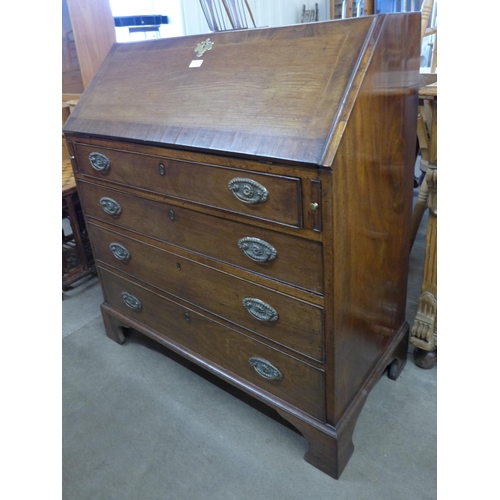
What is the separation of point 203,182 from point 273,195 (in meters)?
0.22

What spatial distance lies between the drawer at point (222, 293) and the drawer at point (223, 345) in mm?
56

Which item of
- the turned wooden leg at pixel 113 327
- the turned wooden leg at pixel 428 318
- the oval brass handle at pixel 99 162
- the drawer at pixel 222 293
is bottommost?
the turned wooden leg at pixel 113 327

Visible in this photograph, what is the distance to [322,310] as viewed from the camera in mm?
1020

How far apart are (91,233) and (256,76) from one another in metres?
0.88

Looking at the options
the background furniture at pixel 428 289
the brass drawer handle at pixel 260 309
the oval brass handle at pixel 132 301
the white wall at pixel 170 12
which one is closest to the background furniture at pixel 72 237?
the white wall at pixel 170 12

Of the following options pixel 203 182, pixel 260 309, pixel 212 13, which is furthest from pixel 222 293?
pixel 212 13

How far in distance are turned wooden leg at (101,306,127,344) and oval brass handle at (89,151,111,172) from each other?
2.11ft

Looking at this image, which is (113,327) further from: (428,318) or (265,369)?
(428,318)

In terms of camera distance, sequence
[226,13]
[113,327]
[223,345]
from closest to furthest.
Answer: [223,345], [113,327], [226,13]

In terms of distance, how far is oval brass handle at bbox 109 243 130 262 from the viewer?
1495 mm

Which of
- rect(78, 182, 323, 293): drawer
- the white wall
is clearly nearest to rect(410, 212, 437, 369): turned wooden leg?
rect(78, 182, 323, 293): drawer

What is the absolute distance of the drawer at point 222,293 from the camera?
3.55 feet

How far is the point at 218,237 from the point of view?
1.15 m

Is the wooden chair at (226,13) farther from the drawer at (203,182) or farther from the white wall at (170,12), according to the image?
the drawer at (203,182)
